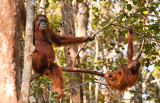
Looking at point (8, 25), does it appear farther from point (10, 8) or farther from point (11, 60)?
point (11, 60)

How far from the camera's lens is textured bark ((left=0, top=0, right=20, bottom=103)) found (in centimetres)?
297

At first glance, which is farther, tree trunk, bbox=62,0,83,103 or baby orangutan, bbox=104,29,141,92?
tree trunk, bbox=62,0,83,103

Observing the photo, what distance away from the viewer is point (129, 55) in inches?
247

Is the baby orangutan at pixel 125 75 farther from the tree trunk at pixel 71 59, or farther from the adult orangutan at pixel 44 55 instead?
the adult orangutan at pixel 44 55

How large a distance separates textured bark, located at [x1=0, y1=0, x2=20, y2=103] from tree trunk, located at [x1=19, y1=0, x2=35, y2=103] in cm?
13

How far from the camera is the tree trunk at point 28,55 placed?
2.97 m

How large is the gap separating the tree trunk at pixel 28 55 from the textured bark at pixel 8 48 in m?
0.13

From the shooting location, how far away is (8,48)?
3.10 m

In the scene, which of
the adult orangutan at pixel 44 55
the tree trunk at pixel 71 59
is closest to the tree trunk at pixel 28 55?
the adult orangutan at pixel 44 55

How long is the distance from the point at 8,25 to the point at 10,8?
247 millimetres

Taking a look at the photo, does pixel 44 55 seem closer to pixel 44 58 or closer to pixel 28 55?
pixel 44 58

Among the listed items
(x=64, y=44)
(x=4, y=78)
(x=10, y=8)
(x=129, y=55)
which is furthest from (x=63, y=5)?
(x=4, y=78)

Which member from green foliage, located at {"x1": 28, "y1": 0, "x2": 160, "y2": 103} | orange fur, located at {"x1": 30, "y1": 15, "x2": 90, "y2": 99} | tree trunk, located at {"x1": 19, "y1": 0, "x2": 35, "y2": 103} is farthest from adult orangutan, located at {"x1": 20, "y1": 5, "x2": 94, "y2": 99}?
tree trunk, located at {"x1": 19, "y1": 0, "x2": 35, "y2": 103}

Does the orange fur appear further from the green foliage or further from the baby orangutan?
the baby orangutan
